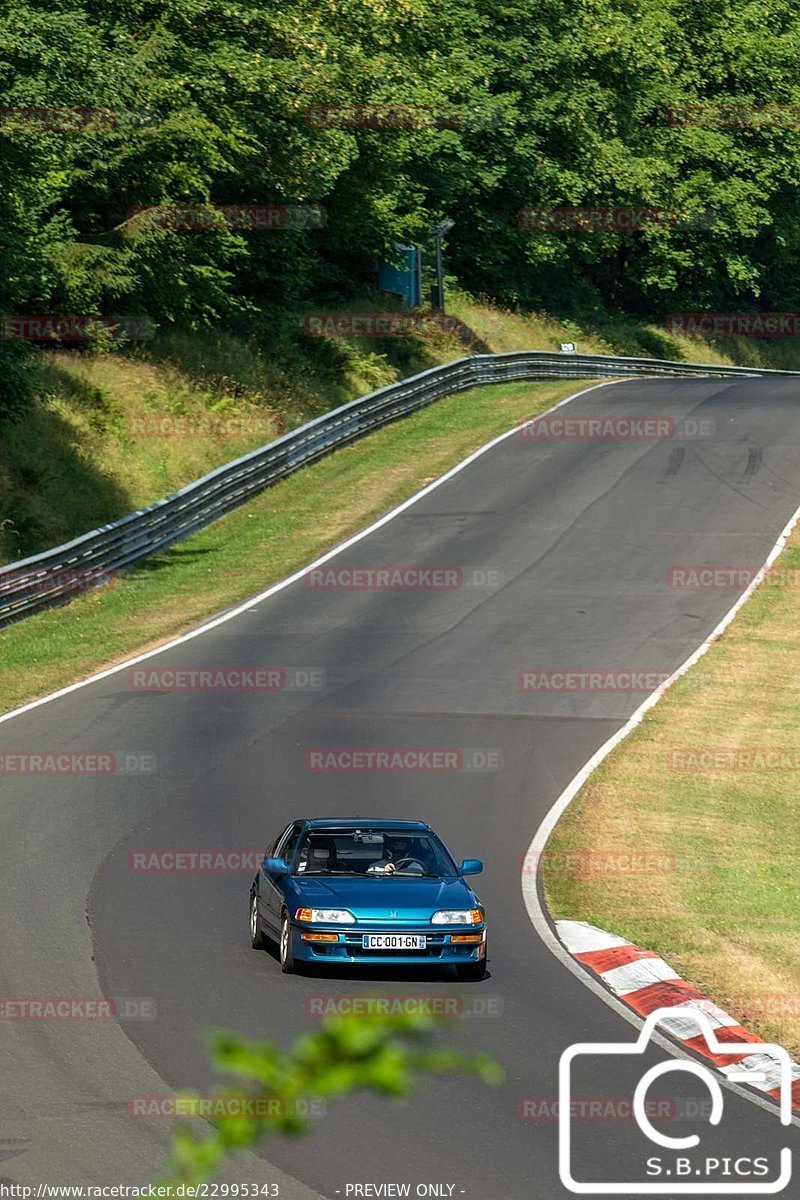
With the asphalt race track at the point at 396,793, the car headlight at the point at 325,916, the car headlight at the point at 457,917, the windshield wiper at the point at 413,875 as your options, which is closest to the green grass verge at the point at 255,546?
the asphalt race track at the point at 396,793

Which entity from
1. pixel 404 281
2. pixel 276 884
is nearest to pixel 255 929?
pixel 276 884

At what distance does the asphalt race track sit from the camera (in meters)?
9.05

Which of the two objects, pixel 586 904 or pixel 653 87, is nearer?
pixel 586 904

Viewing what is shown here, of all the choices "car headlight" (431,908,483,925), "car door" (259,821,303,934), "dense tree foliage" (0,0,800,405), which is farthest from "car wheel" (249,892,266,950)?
"dense tree foliage" (0,0,800,405)

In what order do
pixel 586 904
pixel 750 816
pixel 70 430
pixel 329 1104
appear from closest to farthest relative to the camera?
pixel 329 1104
pixel 586 904
pixel 750 816
pixel 70 430

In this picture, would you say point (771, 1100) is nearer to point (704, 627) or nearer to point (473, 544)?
point (704, 627)

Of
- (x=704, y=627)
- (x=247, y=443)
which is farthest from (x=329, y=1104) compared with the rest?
(x=247, y=443)

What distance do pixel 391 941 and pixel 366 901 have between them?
415 millimetres

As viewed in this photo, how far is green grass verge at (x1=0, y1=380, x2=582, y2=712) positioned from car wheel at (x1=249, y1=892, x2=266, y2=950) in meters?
10.5

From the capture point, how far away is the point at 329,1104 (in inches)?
369

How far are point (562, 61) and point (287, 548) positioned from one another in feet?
133

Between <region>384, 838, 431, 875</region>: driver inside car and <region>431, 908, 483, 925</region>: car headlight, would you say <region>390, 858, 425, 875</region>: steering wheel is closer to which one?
<region>384, 838, 431, 875</region>: driver inside car

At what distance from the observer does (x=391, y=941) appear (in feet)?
41.5

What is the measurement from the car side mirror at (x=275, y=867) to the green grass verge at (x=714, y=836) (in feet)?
9.97
